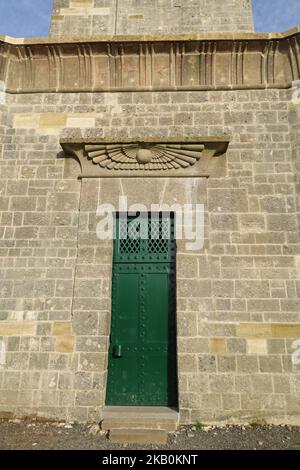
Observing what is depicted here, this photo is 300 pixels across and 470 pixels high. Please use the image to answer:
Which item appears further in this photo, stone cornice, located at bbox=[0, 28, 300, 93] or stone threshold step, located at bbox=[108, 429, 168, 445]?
stone cornice, located at bbox=[0, 28, 300, 93]

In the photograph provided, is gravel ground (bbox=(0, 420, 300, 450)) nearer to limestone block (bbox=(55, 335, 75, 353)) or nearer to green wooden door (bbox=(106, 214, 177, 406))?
green wooden door (bbox=(106, 214, 177, 406))

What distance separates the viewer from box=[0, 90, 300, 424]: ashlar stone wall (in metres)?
4.67

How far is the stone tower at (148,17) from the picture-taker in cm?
707

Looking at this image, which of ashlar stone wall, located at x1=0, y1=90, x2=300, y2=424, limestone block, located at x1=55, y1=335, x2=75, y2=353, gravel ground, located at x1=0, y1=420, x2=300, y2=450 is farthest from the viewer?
limestone block, located at x1=55, y1=335, x2=75, y2=353

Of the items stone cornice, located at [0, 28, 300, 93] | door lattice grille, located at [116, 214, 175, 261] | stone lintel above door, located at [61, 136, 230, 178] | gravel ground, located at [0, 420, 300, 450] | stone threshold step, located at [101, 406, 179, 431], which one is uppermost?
stone cornice, located at [0, 28, 300, 93]

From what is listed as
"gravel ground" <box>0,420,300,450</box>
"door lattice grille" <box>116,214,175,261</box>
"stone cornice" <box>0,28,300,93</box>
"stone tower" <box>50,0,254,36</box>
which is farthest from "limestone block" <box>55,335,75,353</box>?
"stone tower" <box>50,0,254,36</box>

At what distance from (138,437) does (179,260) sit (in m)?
2.22

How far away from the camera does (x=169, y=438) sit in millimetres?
4145

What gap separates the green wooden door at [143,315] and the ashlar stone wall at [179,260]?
215 mm

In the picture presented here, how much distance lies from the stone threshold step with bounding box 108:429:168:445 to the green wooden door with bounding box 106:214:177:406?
27.7 inches

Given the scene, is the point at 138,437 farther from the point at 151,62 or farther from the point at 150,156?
the point at 151,62
